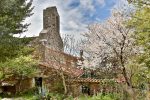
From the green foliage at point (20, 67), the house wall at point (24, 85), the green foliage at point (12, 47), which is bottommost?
the house wall at point (24, 85)

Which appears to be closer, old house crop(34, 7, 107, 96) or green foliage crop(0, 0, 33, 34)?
green foliage crop(0, 0, 33, 34)

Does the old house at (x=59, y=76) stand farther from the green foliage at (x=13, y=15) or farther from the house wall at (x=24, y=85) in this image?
the green foliage at (x=13, y=15)

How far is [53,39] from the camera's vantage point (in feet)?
190

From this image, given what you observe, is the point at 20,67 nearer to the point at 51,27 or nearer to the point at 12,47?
the point at 12,47

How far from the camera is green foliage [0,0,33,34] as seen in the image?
36.3 meters

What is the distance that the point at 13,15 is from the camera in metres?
39.8

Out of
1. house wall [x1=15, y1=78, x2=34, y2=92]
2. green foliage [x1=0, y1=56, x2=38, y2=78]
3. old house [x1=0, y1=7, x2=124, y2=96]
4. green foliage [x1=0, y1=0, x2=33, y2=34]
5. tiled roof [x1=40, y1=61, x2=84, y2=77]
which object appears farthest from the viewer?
house wall [x1=15, y1=78, x2=34, y2=92]

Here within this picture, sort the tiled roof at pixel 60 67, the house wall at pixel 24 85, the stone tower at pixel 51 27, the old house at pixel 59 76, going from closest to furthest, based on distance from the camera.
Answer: the old house at pixel 59 76 → the tiled roof at pixel 60 67 → the house wall at pixel 24 85 → the stone tower at pixel 51 27

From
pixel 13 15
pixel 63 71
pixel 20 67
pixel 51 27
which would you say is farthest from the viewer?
pixel 51 27

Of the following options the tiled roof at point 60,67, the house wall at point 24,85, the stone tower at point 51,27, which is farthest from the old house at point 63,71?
the stone tower at point 51,27

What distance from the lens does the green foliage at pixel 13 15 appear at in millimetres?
36281

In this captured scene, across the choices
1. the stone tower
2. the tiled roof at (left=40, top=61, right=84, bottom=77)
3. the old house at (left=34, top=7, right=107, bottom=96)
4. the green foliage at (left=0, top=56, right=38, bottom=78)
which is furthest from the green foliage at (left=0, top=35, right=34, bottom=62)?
the stone tower

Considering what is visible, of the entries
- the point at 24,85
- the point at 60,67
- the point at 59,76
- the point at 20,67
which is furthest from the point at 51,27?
the point at 20,67

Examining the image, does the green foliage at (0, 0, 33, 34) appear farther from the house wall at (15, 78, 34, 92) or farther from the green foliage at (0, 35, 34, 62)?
the house wall at (15, 78, 34, 92)
